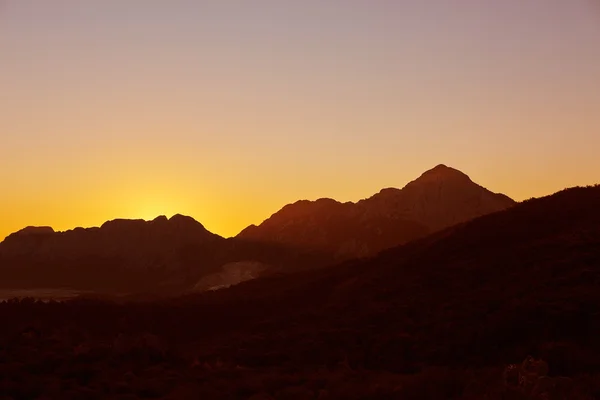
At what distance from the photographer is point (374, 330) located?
30141 millimetres

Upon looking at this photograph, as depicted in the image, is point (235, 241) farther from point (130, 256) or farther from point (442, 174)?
point (442, 174)

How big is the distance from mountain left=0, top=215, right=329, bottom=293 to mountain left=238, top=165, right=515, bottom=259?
9.71 m

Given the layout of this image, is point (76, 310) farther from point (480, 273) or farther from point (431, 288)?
point (480, 273)

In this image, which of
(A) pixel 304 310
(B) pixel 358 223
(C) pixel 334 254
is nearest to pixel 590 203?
(A) pixel 304 310

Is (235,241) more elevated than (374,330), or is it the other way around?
(235,241)

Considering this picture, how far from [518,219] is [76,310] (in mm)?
34464

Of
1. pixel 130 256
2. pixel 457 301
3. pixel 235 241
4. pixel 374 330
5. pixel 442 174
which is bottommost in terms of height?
pixel 374 330

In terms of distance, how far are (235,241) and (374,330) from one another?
112 m

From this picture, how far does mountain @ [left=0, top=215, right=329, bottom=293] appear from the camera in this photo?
125812 mm

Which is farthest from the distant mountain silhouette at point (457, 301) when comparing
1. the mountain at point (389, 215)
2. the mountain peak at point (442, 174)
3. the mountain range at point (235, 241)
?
the mountain peak at point (442, 174)

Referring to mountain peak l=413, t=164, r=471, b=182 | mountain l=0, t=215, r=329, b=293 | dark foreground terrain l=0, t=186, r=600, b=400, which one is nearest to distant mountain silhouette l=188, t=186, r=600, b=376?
dark foreground terrain l=0, t=186, r=600, b=400

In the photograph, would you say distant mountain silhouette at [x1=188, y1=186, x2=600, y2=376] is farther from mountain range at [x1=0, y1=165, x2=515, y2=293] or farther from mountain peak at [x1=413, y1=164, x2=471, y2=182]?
mountain peak at [x1=413, y1=164, x2=471, y2=182]

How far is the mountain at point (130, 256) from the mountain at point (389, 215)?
9713 mm

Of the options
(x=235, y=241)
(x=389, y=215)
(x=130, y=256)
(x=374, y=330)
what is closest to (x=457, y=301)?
(x=374, y=330)
